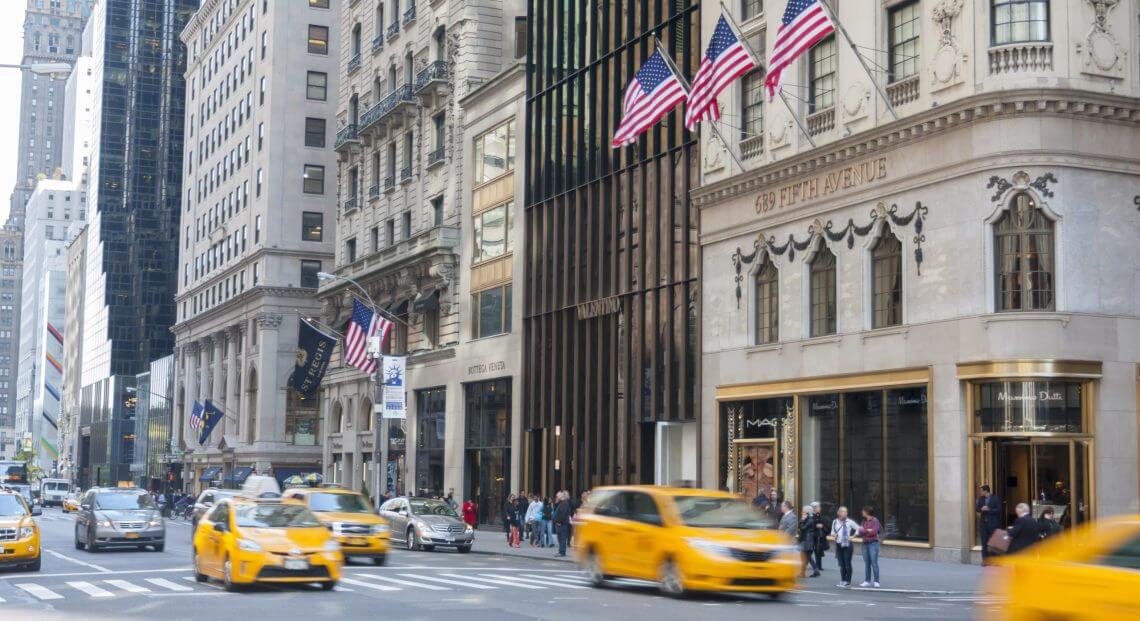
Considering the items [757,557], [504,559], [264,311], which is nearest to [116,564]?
[504,559]

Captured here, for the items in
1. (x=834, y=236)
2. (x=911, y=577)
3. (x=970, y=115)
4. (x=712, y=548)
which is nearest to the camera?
(x=712, y=548)

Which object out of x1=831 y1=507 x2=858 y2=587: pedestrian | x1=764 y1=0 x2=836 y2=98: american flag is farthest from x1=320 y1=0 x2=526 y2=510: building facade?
x1=831 y1=507 x2=858 y2=587: pedestrian

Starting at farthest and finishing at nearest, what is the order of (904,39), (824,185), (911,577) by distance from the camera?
(824,185) < (904,39) < (911,577)

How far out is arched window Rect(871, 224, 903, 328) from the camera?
111 feet

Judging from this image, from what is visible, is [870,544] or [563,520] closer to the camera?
[870,544]

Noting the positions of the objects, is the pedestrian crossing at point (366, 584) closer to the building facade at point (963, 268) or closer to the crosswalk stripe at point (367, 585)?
the crosswalk stripe at point (367, 585)

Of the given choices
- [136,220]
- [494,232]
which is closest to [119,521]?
[494,232]

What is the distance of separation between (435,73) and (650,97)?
84.6 feet

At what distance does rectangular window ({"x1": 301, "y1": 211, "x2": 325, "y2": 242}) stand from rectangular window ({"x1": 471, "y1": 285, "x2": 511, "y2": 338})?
3342 centimetres

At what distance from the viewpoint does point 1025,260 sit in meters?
30.8

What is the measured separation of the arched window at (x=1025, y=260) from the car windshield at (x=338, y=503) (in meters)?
15.3

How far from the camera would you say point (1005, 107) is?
30.8 m

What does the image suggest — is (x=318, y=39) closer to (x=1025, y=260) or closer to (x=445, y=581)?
(x=1025, y=260)

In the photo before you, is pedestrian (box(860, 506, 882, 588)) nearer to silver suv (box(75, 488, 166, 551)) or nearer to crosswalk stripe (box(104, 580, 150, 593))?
crosswalk stripe (box(104, 580, 150, 593))
